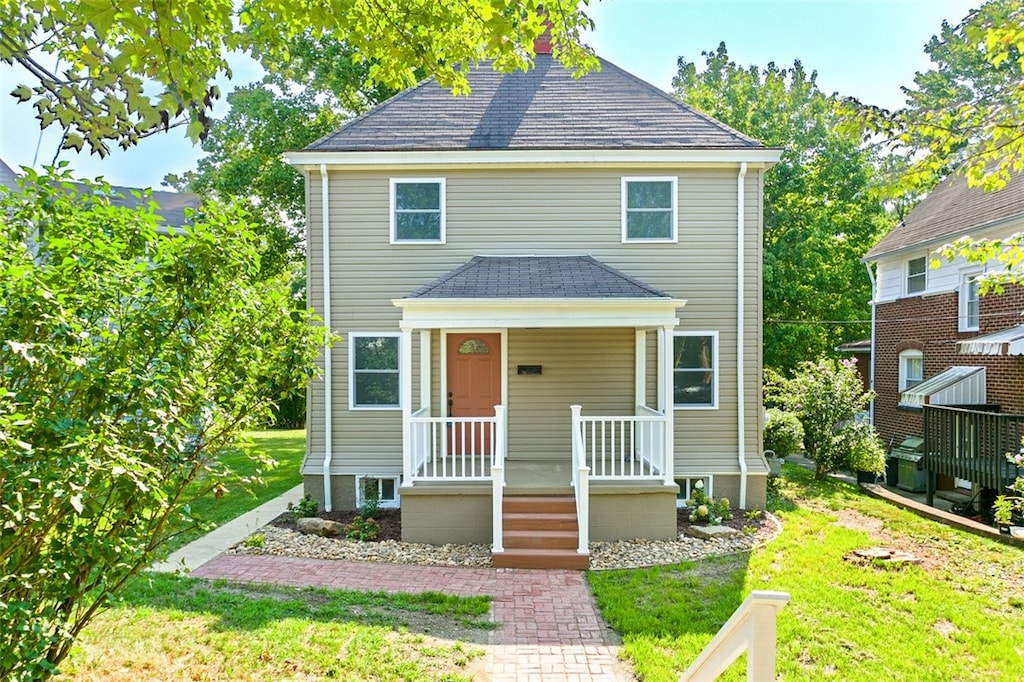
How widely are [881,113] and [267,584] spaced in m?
7.59

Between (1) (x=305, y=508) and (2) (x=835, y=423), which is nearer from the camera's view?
(1) (x=305, y=508)

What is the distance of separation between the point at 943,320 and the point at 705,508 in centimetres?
872

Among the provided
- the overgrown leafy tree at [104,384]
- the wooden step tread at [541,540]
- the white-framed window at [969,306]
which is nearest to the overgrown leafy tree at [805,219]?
the white-framed window at [969,306]

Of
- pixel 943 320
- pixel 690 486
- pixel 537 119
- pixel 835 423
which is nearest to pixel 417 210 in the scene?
pixel 537 119

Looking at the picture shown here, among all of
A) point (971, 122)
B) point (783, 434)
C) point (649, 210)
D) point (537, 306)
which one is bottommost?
point (783, 434)

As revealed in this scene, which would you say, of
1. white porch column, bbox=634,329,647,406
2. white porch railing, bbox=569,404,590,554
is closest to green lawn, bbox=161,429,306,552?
white porch railing, bbox=569,404,590,554

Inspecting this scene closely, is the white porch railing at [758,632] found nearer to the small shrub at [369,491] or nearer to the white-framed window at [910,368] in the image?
the small shrub at [369,491]

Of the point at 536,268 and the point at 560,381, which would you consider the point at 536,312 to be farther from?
the point at 560,381

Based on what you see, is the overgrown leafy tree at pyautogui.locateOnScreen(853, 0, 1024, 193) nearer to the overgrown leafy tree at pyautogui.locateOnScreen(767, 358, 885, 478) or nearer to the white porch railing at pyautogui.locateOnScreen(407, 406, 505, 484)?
the white porch railing at pyautogui.locateOnScreen(407, 406, 505, 484)

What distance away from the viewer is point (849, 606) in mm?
5625

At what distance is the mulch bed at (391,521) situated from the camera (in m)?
8.41

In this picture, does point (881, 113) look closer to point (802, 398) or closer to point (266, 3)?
point (266, 3)

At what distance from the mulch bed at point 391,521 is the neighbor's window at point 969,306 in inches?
289

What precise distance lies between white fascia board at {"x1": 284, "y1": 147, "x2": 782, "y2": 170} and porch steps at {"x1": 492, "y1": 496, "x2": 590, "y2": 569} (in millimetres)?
5567
